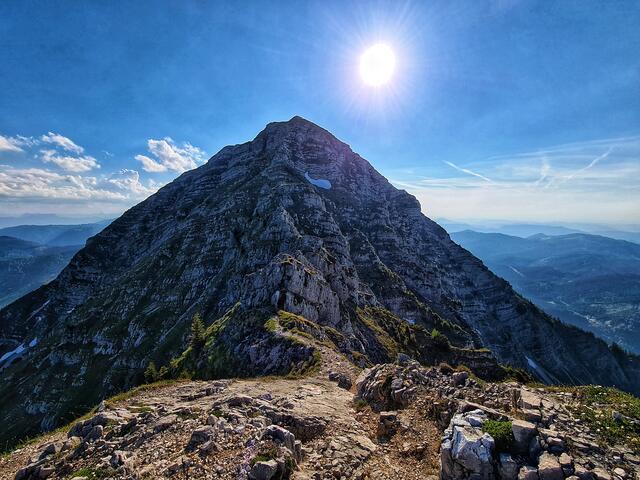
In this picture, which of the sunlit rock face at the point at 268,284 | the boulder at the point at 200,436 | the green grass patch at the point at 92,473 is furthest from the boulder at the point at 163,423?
the sunlit rock face at the point at 268,284

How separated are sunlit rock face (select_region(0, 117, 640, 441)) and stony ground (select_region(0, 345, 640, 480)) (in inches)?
866

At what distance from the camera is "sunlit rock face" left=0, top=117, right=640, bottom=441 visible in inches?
3221

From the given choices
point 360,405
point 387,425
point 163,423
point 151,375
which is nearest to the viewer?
point 163,423

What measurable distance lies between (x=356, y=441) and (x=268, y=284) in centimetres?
4269

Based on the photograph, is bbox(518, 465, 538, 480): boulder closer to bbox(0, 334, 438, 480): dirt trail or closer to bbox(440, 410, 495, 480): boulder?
bbox(440, 410, 495, 480): boulder

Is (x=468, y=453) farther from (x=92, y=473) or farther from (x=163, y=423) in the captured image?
(x=92, y=473)

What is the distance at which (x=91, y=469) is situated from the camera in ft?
44.9

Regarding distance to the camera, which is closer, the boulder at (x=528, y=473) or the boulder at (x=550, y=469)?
the boulder at (x=550, y=469)

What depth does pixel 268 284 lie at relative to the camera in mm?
58375

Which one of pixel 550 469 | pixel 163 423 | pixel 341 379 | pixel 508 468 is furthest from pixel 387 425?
pixel 341 379

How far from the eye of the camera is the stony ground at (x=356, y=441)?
1193cm

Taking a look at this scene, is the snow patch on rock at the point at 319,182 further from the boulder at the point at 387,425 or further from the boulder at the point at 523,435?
the boulder at the point at 523,435

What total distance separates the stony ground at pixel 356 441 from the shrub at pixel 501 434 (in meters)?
0.08

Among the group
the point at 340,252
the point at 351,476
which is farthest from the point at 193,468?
the point at 340,252
